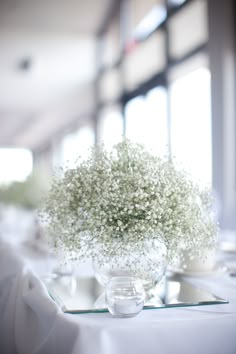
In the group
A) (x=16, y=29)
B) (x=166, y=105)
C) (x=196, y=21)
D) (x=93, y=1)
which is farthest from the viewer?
(x=16, y=29)

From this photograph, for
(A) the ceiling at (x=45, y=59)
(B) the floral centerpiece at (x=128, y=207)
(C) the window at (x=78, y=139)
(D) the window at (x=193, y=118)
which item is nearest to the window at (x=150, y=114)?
(D) the window at (x=193, y=118)

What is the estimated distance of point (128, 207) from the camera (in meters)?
1.29

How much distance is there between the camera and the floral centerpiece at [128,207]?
1300 millimetres

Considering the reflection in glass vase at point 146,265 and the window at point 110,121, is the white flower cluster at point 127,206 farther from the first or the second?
the window at point 110,121

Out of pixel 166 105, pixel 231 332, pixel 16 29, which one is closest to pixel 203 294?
pixel 231 332

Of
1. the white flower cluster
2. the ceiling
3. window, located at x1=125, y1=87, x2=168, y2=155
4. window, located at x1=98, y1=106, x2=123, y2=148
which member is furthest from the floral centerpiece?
window, located at x1=98, y1=106, x2=123, y2=148

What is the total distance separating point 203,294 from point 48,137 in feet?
49.0

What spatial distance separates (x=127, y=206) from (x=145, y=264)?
0.19m

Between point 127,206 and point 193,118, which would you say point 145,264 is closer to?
point 127,206

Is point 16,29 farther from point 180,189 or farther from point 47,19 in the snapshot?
point 180,189

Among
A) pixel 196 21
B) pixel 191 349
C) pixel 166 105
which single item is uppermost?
pixel 196 21

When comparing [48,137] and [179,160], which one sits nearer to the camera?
[179,160]

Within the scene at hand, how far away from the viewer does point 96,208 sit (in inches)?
51.5

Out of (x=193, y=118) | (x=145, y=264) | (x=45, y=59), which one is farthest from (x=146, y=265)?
(x=45, y=59)
